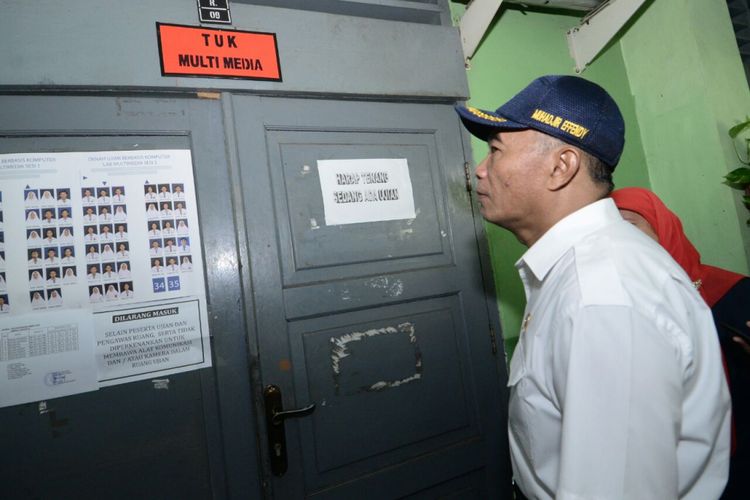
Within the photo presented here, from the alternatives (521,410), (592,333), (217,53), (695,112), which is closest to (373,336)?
(521,410)

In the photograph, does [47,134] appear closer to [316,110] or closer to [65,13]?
[65,13]

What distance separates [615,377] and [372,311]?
1004mm

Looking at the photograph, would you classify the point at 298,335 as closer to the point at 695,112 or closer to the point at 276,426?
the point at 276,426

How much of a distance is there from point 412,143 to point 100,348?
4.41 ft

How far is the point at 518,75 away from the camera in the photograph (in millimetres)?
2023

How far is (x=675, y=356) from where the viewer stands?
71 centimetres

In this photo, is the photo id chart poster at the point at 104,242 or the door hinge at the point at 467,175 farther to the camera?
the door hinge at the point at 467,175

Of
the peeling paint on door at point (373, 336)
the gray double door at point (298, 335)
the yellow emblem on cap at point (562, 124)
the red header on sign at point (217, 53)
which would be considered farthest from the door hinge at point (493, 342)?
the red header on sign at point (217, 53)

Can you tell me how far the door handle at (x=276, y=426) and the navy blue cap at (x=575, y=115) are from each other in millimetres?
1120

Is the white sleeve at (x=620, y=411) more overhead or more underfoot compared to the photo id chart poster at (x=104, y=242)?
more underfoot

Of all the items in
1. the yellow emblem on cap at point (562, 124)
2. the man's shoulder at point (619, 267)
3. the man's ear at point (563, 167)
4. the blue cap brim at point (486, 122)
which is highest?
the blue cap brim at point (486, 122)

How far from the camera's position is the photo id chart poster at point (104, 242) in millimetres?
1258

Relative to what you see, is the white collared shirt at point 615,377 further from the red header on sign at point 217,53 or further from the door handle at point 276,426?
the red header on sign at point 217,53

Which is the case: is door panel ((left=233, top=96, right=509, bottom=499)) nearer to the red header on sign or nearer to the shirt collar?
the red header on sign
